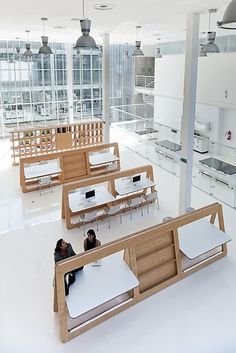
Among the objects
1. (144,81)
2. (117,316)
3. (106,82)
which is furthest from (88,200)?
(144,81)

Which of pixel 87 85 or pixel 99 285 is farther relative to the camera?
pixel 87 85

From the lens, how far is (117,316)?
4398mm

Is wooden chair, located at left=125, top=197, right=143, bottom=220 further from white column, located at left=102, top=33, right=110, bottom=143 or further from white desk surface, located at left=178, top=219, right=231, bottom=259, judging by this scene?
white column, located at left=102, top=33, right=110, bottom=143

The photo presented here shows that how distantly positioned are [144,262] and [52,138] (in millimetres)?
7634

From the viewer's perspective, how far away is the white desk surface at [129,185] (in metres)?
7.26

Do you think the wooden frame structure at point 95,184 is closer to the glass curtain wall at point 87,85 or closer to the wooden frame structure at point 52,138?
the wooden frame structure at point 52,138

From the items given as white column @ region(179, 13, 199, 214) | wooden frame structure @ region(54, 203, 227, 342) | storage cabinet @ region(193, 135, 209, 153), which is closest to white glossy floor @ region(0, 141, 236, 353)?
wooden frame structure @ region(54, 203, 227, 342)

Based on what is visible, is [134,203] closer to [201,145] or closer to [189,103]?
[189,103]

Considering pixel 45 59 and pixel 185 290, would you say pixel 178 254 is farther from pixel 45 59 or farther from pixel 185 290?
pixel 45 59

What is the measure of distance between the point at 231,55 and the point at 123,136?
17.6ft

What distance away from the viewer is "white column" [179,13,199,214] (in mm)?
→ 6211

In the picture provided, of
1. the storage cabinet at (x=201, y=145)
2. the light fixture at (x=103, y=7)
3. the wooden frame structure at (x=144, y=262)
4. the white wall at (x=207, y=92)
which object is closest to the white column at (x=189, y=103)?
the light fixture at (x=103, y=7)

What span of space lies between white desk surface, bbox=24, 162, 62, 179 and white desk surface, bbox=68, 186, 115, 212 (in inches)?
61.6

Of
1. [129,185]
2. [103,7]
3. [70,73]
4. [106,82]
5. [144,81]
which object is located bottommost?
[129,185]
